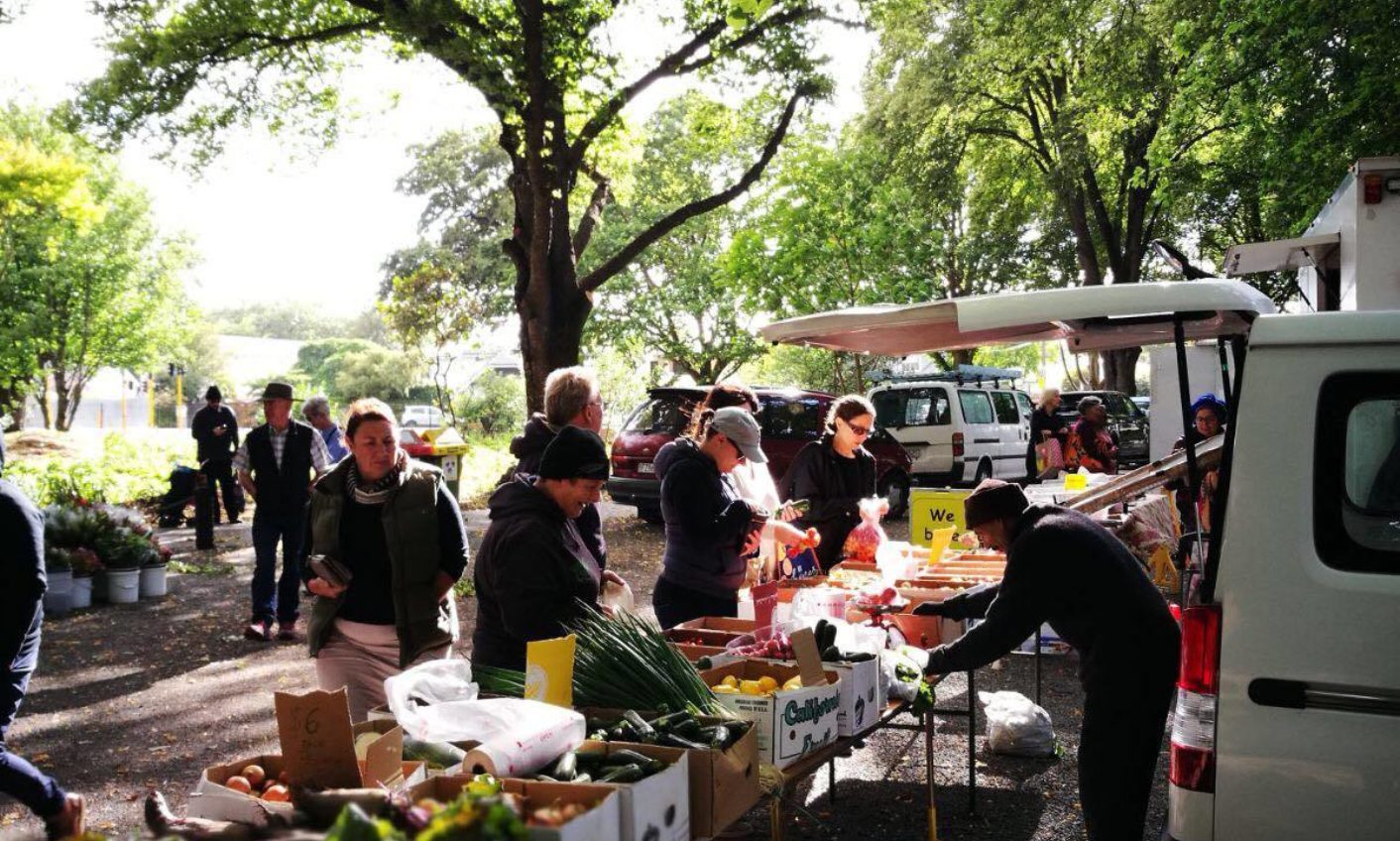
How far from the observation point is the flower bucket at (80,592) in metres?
9.77

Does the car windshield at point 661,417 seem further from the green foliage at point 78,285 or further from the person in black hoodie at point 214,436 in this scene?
the green foliage at point 78,285

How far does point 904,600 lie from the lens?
533 cm

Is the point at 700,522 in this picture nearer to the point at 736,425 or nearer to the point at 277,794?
the point at 736,425

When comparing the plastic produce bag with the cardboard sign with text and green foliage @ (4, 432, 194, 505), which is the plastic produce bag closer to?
the cardboard sign with text

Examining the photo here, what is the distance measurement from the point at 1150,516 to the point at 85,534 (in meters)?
9.23

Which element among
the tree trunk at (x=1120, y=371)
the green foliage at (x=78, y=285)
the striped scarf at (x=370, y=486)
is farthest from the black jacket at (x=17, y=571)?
the tree trunk at (x=1120, y=371)

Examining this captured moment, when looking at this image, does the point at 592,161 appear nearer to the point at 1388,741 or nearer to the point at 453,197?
the point at 1388,741

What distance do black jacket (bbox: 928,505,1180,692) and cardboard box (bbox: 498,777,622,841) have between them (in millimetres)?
1891

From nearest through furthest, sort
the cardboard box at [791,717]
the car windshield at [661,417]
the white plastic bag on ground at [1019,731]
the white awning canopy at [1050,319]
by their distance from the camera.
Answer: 1. the cardboard box at [791,717]
2. the white awning canopy at [1050,319]
3. the white plastic bag on ground at [1019,731]
4. the car windshield at [661,417]

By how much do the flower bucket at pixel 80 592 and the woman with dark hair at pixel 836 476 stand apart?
6.88 meters

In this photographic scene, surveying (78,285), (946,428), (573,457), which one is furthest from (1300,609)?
(78,285)

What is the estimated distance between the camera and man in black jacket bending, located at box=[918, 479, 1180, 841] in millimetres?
3656

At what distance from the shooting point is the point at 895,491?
54.7ft

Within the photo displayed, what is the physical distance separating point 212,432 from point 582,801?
13457mm
